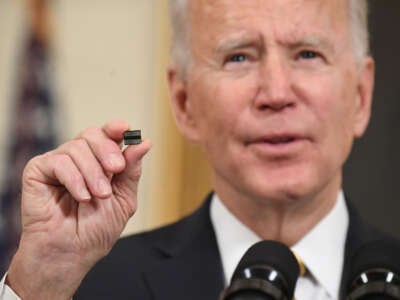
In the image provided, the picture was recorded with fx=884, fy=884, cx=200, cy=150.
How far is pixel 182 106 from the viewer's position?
1777 millimetres

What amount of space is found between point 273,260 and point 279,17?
603 millimetres

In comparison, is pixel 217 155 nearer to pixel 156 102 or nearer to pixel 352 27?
pixel 352 27

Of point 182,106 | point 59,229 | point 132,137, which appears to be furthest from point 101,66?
point 132,137

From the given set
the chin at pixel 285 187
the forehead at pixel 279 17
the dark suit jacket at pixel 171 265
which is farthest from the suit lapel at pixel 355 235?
the forehead at pixel 279 17

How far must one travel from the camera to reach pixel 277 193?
157 cm

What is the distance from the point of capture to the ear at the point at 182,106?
5.69 feet

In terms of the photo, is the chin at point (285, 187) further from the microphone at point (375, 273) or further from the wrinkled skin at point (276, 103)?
the microphone at point (375, 273)

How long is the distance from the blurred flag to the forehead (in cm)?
133

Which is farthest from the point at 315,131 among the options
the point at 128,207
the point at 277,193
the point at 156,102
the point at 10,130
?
the point at 10,130

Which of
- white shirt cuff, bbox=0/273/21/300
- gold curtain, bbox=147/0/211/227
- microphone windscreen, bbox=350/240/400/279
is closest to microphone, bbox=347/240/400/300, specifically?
microphone windscreen, bbox=350/240/400/279

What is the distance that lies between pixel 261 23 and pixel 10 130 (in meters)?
1.52

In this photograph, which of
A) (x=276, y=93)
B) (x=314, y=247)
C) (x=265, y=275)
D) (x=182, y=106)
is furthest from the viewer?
(x=182, y=106)

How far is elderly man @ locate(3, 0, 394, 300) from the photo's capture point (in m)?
1.39

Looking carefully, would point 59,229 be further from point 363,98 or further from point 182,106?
point 363,98
